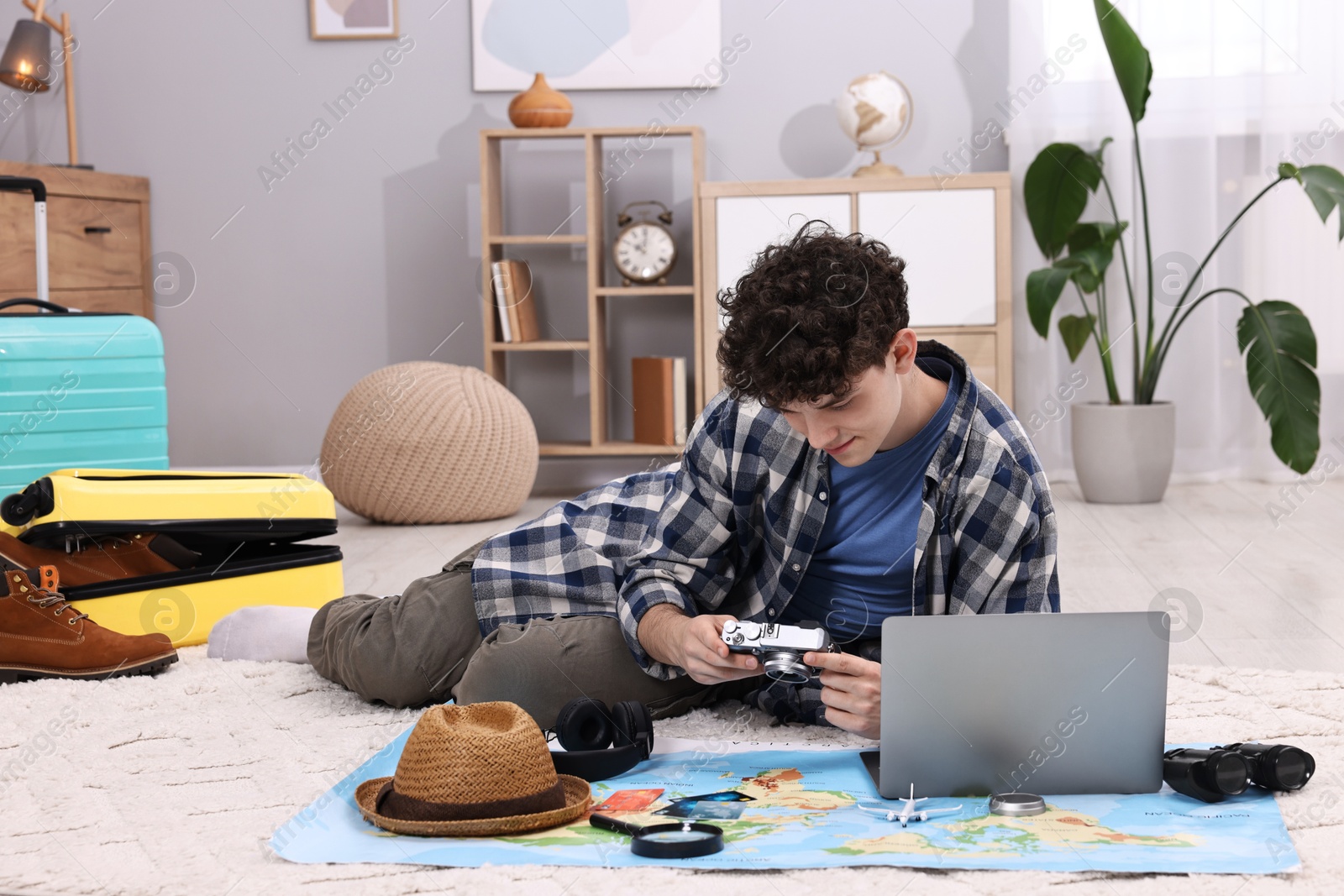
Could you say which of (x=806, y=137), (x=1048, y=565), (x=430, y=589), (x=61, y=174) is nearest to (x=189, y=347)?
(x=61, y=174)

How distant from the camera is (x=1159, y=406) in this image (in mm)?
3105

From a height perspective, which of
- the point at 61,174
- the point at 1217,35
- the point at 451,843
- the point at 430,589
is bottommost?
the point at 451,843

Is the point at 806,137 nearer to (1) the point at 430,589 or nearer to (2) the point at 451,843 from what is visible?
(1) the point at 430,589

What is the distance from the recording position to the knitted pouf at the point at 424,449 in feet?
9.55

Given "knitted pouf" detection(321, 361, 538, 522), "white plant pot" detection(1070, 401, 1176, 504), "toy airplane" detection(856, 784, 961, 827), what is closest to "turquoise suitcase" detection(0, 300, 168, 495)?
"knitted pouf" detection(321, 361, 538, 522)

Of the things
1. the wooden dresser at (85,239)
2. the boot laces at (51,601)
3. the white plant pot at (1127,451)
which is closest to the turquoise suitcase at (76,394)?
the boot laces at (51,601)

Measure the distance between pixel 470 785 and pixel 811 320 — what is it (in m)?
0.48

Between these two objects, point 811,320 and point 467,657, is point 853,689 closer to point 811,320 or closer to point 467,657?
point 811,320

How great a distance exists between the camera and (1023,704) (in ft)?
3.59

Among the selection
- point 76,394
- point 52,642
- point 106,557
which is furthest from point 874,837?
point 76,394

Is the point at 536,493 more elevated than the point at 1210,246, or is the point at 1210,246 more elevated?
the point at 1210,246

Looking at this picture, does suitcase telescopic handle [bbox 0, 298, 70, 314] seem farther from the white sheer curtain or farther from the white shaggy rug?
the white sheer curtain

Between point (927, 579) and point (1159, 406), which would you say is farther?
point (1159, 406)

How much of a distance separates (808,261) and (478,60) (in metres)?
2.72
